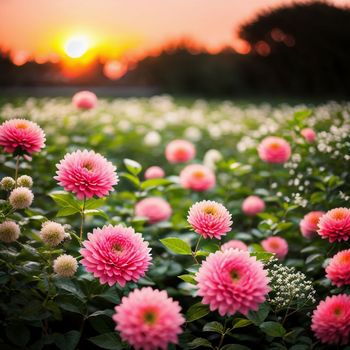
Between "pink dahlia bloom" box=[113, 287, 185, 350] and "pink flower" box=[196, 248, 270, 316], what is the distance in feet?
0.43

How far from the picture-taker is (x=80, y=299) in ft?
4.11

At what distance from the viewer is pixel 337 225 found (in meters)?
1.32

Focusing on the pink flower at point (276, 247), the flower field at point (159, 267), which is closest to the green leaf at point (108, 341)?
the flower field at point (159, 267)

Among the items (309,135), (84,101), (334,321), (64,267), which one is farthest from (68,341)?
(84,101)

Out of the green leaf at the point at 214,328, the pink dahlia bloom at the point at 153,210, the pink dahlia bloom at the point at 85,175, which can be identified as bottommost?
the green leaf at the point at 214,328

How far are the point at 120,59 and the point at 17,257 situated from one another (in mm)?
12824

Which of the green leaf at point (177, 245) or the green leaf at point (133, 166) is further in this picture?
the green leaf at point (133, 166)

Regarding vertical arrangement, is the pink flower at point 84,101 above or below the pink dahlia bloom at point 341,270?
above

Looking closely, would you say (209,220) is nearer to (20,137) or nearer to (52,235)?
(52,235)

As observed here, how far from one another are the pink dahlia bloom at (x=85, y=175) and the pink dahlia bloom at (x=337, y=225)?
2.53 ft

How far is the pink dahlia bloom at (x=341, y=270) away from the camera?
1.20 metres

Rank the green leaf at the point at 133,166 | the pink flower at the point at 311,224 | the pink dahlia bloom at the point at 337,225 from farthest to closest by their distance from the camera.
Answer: the green leaf at the point at 133,166 → the pink flower at the point at 311,224 → the pink dahlia bloom at the point at 337,225

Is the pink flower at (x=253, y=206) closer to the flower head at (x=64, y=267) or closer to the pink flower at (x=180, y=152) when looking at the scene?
the pink flower at (x=180, y=152)

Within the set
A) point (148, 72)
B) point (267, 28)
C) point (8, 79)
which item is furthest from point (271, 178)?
point (148, 72)
